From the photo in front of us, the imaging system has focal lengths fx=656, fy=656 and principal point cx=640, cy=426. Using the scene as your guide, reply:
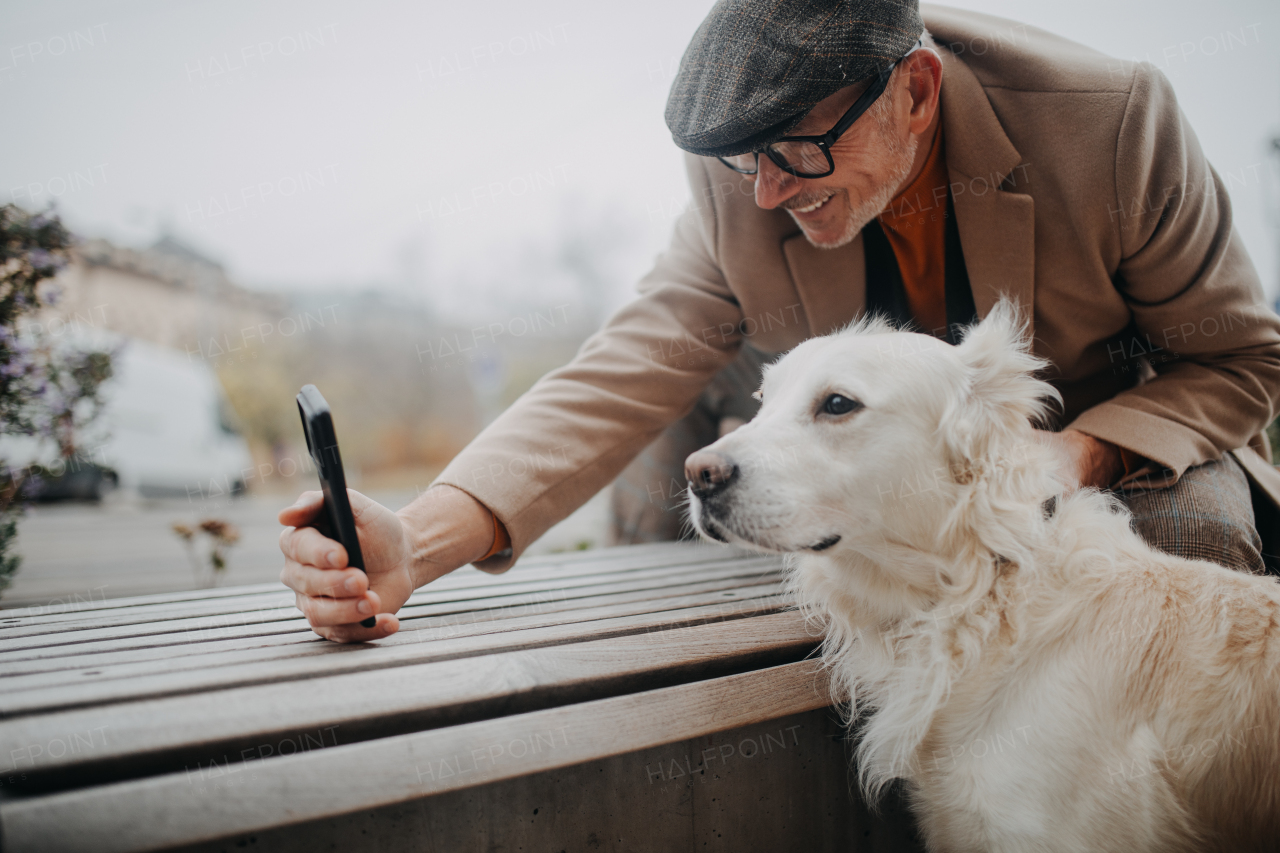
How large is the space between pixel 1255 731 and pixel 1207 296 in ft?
3.79

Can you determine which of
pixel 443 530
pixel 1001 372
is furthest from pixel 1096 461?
pixel 443 530

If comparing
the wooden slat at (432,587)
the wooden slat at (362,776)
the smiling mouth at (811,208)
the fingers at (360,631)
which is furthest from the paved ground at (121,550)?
the smiling mouth at (811,208)

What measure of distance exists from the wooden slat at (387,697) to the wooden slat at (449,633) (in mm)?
106

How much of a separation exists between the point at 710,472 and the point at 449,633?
63 cm

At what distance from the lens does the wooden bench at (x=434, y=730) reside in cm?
84

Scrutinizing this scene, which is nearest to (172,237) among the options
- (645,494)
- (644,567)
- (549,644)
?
(645,494)

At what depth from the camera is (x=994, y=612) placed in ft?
4.17

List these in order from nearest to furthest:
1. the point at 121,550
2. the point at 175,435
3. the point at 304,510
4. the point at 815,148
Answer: the point at 304,510 < the point at 815,148 < the point at 121,550 < the point at 175,435

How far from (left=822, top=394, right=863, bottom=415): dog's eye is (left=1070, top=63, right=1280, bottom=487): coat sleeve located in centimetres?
77

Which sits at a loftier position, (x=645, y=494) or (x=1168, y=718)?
(x=1168, y=718)

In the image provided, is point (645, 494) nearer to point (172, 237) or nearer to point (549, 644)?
point (549, 644)

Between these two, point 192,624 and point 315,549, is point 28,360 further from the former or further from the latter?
point 315,549

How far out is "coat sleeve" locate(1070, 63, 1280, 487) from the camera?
1.61 m

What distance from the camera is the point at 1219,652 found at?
1.09 meters
